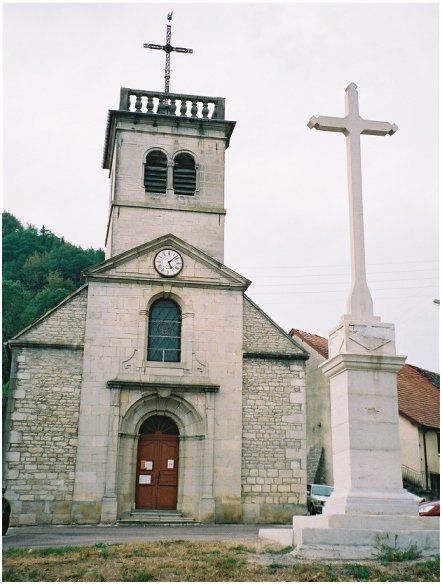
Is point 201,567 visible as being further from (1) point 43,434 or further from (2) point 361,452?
(1) point 43,434

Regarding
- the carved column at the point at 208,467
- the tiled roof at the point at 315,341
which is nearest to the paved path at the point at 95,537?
the carved column at the point at 208,467

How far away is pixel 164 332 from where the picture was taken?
19188mm

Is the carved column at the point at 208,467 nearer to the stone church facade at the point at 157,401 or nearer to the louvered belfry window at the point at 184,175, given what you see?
the stone church facade at the point at 157,401

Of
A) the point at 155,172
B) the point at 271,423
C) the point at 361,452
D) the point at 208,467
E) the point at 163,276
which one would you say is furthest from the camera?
the point at 155,172

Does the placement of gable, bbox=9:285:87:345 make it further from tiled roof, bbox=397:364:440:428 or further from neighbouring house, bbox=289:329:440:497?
tiled roof, bbox=397:364:440:428

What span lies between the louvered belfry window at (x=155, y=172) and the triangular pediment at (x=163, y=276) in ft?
8.30

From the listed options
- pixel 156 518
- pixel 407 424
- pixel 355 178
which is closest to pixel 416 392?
pixel 407 424

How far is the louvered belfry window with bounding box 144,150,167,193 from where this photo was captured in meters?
21.5

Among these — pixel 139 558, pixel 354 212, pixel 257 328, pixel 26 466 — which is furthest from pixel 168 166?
pixel 139 558

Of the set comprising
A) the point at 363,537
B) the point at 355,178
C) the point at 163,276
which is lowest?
the point at 363,537

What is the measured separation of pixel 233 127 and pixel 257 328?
23.4 ft

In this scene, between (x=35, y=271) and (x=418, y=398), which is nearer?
(x=418, y=398)

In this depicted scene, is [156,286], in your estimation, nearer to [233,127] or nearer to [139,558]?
[233,127]

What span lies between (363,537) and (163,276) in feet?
41.4
